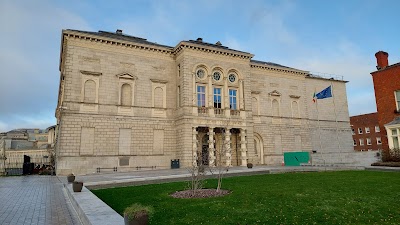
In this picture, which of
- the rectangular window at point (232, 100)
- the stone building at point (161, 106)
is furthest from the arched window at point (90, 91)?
the rectangular window at point (232, 100)

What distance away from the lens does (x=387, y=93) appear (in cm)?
2748

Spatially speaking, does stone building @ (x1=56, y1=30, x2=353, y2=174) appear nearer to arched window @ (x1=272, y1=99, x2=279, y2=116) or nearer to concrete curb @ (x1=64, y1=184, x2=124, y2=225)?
arched window @ (x1=272, y1=99, x2=279, y2=116)

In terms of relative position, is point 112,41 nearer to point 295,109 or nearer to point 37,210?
point 37,210

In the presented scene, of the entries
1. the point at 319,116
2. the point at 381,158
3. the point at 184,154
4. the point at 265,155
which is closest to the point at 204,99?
the point at 184,154

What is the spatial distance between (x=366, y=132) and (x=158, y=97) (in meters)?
51.7

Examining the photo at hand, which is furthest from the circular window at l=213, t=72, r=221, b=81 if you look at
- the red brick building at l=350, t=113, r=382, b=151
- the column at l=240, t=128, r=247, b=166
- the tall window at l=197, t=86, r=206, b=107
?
the red brick building at l=350, t=113, r=382, b=151

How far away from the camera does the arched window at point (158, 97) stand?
31.8m

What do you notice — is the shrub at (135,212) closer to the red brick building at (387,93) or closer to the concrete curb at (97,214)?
the concrete curb at (97,214)

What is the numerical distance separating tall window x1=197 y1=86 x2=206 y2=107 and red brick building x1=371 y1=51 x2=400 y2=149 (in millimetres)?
18289

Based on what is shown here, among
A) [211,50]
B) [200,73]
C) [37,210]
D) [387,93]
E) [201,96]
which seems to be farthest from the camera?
[211,50]

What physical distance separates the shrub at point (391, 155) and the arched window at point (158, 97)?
23.1m

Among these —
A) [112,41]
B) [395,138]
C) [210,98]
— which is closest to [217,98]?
[210,98]

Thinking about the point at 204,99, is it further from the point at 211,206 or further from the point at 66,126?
the point at 211,206

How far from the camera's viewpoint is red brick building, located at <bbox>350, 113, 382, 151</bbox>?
58.6 metres
